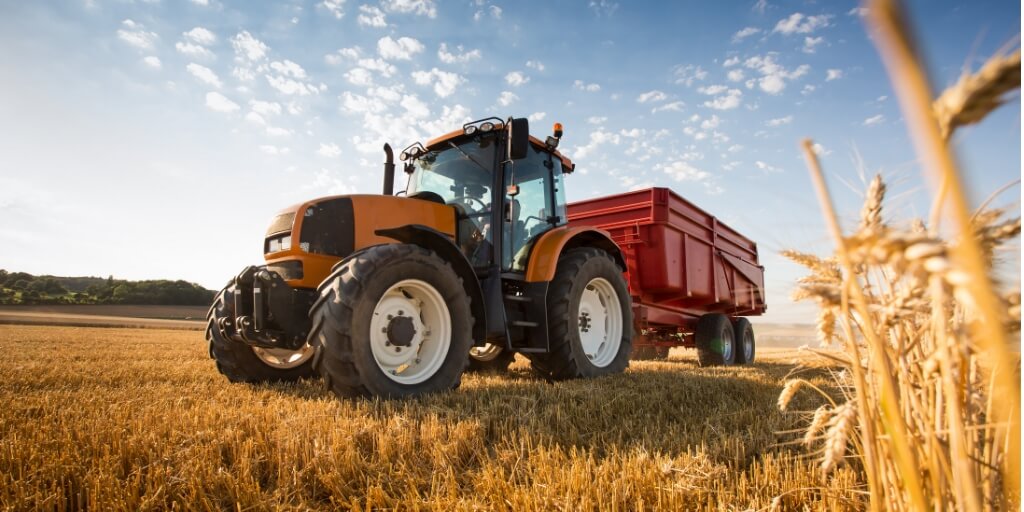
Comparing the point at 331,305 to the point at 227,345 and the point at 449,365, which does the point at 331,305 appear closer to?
the point at 449,365

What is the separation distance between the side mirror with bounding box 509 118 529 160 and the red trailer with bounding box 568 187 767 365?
10.1 feet

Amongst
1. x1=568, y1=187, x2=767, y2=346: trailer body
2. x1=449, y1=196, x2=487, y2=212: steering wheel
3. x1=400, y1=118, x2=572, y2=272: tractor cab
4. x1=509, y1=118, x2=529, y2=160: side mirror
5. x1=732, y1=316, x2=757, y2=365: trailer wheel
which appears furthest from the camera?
x1=732, y1=316, x2=757, y2=365: trailer wheel

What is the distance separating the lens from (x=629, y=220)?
7.29 m

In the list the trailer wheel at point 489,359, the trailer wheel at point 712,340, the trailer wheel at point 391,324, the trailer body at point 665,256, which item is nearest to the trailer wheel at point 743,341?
the trailer body at point 665,256

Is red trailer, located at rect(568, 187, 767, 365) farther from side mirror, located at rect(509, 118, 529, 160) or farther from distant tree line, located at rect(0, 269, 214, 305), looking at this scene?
distant tree line, located at rect(0, 269, 214, 305)

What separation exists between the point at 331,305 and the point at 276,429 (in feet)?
2.84

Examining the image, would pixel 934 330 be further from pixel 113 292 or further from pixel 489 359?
pixel 113 292

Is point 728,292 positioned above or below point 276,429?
above

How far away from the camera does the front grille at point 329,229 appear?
166 inches

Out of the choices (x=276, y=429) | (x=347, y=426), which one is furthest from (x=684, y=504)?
(x=276, y=429)

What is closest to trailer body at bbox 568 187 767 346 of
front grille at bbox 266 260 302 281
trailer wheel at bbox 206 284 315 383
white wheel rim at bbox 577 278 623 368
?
white wheel rim at bbox 577 278 623 368

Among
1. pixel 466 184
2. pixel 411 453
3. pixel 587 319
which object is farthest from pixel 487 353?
pixel 411 453

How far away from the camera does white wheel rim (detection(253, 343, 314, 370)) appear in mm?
4688

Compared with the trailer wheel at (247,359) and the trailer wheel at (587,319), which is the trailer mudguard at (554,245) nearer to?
the trailer wheel at (587,319)
